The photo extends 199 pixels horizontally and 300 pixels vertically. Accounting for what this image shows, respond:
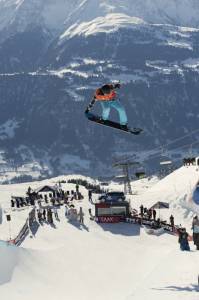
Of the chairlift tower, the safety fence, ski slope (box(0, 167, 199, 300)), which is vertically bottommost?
ski slope (box(0, 167, 199, 300))

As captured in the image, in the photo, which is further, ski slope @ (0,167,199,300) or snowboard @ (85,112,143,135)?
snowboard @ (85,112,143,135)

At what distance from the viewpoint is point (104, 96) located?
83.9 feet

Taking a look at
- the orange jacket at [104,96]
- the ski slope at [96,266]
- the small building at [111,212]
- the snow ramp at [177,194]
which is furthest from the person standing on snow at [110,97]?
the snow ramp at [177,194]

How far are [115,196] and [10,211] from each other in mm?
11430

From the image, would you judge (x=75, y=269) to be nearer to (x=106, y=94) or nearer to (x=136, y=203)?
(x=106, y=94)

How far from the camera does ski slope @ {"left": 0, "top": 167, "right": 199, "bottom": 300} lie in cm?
2581

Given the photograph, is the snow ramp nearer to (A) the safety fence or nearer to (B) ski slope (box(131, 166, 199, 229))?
(B) ski slope (box(131, 166, 199, 229))

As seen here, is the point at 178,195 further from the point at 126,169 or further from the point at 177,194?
the point at 126,169

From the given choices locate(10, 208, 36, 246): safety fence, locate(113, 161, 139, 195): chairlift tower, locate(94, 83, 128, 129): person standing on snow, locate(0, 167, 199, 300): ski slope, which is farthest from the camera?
locate(113, 161, 139, 195): chairlift tower

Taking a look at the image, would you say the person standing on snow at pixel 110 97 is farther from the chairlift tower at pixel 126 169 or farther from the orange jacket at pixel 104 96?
the chairlift tower at pixel 126 169

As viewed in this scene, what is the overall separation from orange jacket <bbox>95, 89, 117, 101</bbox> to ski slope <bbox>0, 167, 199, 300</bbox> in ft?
24.4

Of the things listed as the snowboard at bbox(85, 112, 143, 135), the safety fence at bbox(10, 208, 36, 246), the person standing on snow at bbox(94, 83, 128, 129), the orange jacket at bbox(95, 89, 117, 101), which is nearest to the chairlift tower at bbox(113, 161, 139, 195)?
the safety fence at bbox(10, 208, 36, 246)

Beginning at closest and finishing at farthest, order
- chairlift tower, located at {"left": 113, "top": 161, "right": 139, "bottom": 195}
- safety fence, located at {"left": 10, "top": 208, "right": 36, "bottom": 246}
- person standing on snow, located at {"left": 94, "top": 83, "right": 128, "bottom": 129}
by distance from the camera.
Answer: person standing on snow, located at {"left": 94, "top": 83, "right": 128, "bottom": 129} < safety fence, located at {"left": 10, "top": 208, "right": 36, "bottom": 246} < chairlift tower, located at {"left": 113, "top": 161, "right": 139, "bottom": 195}

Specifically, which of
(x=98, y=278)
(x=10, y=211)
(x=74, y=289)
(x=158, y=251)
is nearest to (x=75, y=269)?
(x=98, y=278)
